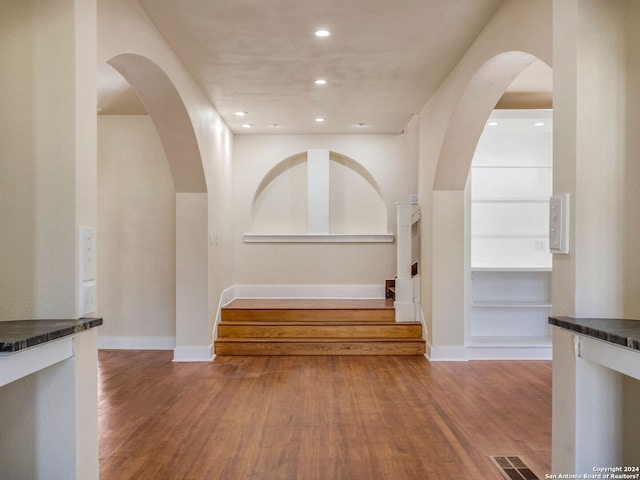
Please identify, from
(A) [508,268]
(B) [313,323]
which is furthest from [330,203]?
(A) [508,268]

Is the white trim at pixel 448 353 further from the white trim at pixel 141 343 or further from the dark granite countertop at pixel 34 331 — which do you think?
the dark granite countertop at pixel 34 331

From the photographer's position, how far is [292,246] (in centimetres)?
666

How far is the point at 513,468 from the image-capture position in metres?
2.48

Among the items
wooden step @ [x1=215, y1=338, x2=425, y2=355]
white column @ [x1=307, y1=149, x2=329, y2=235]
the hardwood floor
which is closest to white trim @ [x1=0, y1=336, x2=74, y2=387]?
the hardwood floor

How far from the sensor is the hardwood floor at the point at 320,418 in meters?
2.52

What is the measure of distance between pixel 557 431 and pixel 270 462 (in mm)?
1495

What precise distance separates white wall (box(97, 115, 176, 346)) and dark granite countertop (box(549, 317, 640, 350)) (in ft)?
14.9

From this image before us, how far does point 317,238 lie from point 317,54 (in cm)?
331

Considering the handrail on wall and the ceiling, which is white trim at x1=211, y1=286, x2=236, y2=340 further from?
the ceiling

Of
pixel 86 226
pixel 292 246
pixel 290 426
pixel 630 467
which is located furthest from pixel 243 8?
pixel 292 246

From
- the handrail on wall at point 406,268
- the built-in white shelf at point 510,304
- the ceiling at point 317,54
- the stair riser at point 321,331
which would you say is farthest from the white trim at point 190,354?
the built-in white shelf at point 510,304

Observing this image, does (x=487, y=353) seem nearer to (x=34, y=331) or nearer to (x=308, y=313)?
(x=308, y=313)

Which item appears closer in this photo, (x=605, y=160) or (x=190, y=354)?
(x=605, y=160)

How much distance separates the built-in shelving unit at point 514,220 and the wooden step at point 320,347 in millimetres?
689
